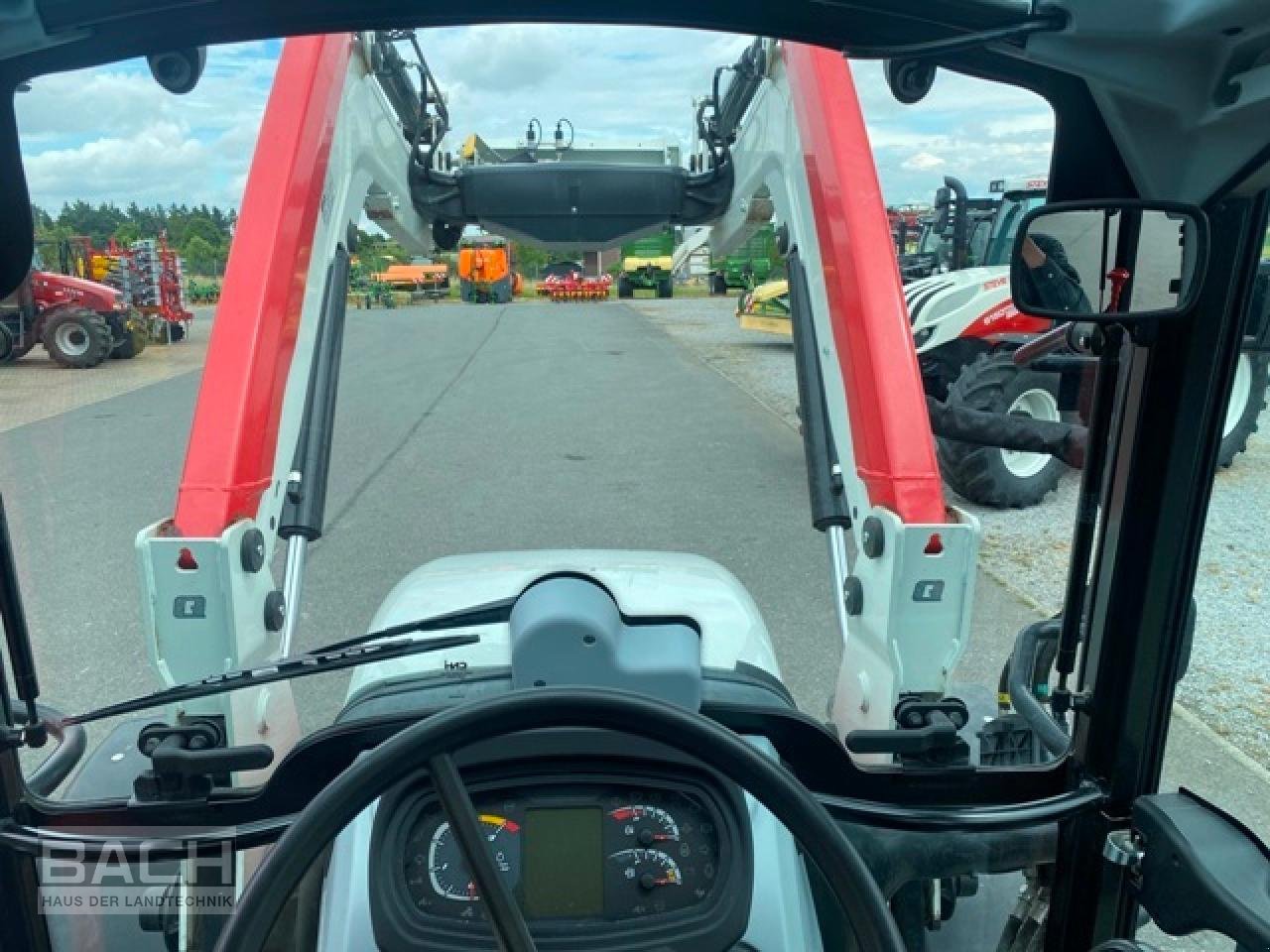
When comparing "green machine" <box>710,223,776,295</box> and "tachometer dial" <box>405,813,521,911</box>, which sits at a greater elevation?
"green machine" <box>710,223,776,295</box>

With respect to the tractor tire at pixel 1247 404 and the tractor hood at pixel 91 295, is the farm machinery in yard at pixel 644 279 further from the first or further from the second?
the tractor tire at pixel 1247 404

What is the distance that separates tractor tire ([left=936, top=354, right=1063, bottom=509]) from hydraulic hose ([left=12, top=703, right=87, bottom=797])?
5.50 m

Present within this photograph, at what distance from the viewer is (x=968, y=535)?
82.9 inches

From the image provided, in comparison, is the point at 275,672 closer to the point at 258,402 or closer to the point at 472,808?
the point at 472,808

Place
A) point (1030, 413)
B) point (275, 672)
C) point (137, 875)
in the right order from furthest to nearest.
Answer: point (1030, 413), point (137, 875), point (275, 672)

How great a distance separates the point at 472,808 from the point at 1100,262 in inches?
41.7

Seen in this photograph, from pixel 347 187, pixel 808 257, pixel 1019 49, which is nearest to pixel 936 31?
pixel 1019 49

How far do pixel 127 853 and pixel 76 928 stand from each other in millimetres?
542

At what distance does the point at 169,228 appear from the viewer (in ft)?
6.93

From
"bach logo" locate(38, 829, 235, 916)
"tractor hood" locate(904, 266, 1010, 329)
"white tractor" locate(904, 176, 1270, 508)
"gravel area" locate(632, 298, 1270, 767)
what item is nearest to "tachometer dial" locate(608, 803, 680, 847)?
"bach logo" locate(38, 829, 235, 916)

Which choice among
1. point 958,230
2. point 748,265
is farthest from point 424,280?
point 958,230

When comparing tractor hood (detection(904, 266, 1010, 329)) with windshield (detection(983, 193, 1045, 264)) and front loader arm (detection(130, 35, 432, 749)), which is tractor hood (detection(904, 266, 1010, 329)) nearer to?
windshield (detection(983, 193, 1045, 264))

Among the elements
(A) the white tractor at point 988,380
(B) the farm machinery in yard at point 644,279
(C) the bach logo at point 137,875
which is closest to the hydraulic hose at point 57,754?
(C) the bach logo at point 137,875

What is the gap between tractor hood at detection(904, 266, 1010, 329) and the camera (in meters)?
7.81
